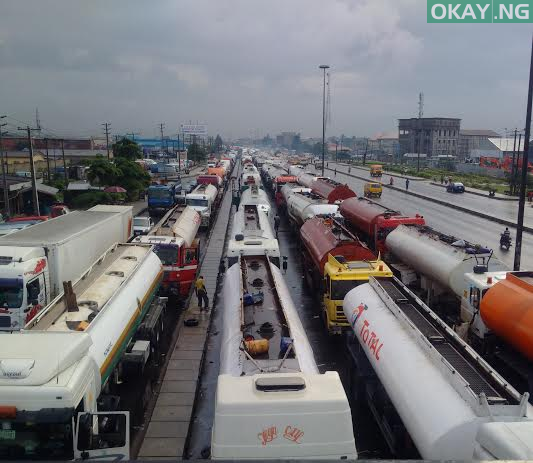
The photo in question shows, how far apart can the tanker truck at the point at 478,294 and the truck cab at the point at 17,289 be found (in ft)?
32.5

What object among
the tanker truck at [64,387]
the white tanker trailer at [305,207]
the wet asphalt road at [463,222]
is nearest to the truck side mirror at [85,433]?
the tanker truck at [64,387]

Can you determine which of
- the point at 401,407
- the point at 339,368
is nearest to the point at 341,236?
the point at 339,368

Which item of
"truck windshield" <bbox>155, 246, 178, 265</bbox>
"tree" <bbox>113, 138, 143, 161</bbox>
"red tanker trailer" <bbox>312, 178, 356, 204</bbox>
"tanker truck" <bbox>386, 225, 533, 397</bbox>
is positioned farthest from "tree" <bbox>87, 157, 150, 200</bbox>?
"tanker truck" <bbox>386, 225, 533, 397</bbox>

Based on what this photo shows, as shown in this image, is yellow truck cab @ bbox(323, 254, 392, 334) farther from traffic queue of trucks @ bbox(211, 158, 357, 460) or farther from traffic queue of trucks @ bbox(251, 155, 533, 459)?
traffic queue of trucks @ bbox(211, 158, 357, 460)

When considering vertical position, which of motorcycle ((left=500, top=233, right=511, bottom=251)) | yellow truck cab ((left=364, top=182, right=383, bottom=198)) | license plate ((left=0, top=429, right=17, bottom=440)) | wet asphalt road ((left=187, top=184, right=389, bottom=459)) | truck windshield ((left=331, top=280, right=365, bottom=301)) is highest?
license plate ((left=0, top=429, right=17, bottom=440))

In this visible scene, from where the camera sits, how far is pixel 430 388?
760cm

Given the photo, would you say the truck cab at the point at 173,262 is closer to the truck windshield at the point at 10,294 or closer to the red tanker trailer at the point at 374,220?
the truck windshield at the point at 10,294

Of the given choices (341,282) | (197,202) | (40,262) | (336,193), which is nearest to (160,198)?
Answer: (197,202)

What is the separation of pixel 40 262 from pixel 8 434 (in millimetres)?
5794

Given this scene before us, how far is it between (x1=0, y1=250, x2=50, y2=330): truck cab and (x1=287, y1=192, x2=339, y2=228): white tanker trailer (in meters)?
15.9

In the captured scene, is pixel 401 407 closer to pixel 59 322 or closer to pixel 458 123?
pixel 59 322

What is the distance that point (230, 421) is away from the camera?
20.8 ft

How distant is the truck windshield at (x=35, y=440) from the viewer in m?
7.05

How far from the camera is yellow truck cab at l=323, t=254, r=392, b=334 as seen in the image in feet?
47.8
